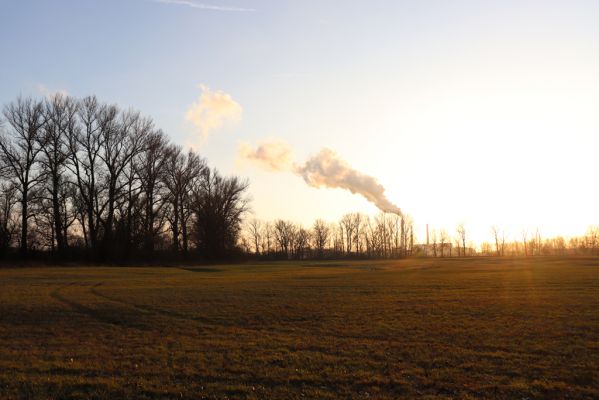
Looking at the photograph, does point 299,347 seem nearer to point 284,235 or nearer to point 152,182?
point 152,182

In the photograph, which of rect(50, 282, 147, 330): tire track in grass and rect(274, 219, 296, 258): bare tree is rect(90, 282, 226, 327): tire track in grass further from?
rect(274, 219, 296, 258): bare tree

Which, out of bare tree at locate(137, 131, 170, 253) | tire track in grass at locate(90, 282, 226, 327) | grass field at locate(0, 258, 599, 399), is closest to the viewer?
grass field at locate(0, 258, 599, 399)

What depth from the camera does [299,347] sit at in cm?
1383

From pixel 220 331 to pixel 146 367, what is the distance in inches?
197

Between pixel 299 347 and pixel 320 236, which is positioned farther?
pixel 320 236

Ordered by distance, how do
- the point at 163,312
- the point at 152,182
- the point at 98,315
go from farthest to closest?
the point at 152,182
the point at 163,312
the point at 98,315

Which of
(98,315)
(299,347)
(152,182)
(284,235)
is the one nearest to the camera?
(299,347)

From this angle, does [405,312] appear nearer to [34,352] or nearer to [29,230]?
[34,352]

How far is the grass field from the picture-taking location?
392 inches

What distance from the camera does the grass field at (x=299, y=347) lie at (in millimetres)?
9945

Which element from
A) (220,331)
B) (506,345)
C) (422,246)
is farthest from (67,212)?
(422,246)

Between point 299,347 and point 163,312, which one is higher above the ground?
point 163,312

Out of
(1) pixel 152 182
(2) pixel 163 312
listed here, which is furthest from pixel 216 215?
(2) pixel 163 312

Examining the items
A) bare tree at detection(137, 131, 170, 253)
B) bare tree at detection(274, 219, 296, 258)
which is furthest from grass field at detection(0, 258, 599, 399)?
bare tree at detection(274, 219, 296, 258)
